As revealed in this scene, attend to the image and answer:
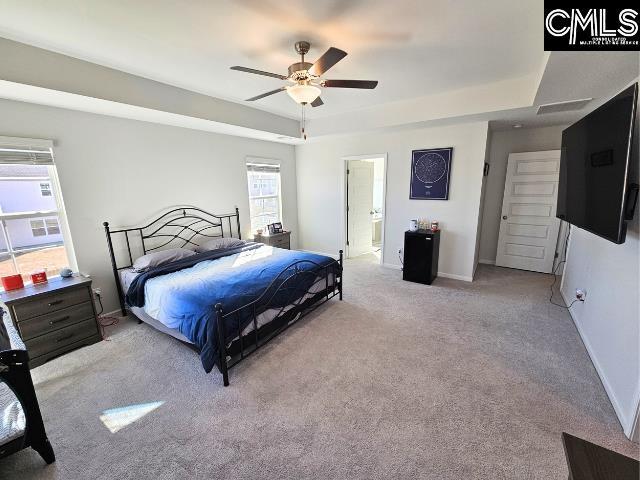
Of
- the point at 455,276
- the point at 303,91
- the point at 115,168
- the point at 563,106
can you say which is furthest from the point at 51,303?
the point at 563,106

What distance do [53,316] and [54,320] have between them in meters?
0.04

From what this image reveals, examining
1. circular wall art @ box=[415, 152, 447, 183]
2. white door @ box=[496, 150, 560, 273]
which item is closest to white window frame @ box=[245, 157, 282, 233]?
circular wall art @ box=[415, 152, 447, 183]

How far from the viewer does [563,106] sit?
3027 mm

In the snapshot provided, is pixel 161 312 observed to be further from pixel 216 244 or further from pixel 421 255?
pixel 421 255

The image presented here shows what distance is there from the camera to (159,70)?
2.61 metres

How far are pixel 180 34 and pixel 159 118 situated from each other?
58.5 inches

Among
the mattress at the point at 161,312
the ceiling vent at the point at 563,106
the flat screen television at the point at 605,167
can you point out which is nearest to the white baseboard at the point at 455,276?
the flat screen television at the point at 605,167

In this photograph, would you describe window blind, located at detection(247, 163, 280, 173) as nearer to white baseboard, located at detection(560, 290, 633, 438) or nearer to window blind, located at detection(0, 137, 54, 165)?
window blind, located at detection(0, 137, 54, 165)

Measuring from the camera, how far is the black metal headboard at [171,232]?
127 inches

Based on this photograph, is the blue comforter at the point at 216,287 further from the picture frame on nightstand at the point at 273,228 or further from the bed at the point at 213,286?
the picture frame on nightstand at the point at 273,228

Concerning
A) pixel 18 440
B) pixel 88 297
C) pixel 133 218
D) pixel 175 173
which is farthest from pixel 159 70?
pixel 18 440

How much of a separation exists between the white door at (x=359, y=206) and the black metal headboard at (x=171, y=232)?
7.28 feet

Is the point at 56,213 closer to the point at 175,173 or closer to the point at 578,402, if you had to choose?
the point at 175,173

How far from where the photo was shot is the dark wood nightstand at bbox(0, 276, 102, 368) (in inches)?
89.4
